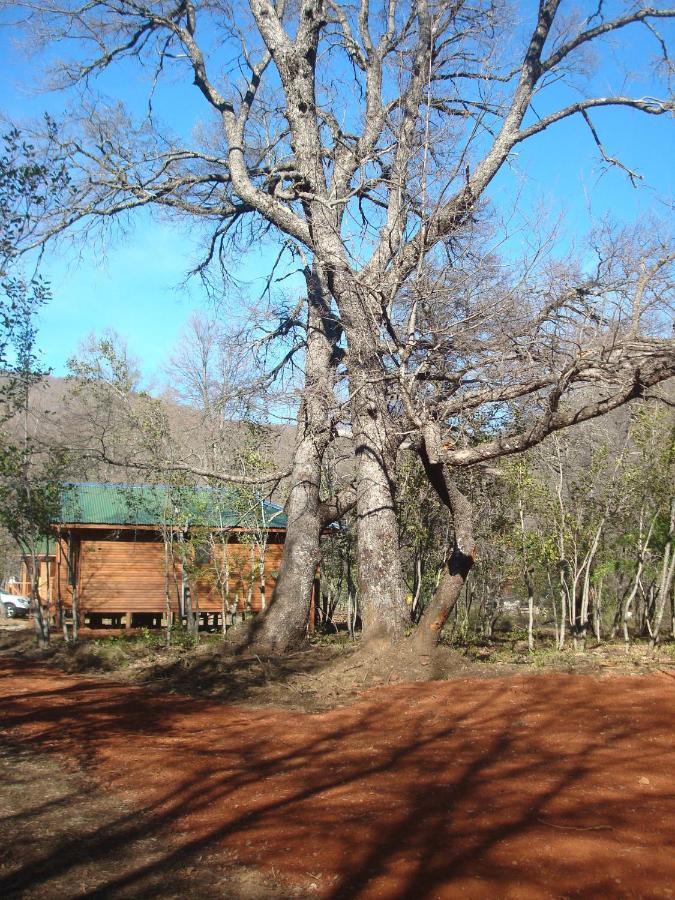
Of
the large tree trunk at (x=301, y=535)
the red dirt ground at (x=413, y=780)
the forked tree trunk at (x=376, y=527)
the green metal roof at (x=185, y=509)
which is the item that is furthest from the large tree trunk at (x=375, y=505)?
the green metal roof at (x=185, y=509)

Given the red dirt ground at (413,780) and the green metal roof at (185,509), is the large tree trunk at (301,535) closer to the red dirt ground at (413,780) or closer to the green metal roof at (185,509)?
the green metal roof at (185,509)

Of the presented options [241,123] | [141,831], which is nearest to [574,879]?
[141,831]

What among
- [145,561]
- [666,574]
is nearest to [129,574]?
[145,561]

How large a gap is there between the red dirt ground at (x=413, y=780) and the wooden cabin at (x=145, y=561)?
8375 millimetres

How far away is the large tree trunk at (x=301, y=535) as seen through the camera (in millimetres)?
12648

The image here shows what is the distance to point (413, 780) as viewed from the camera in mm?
5840

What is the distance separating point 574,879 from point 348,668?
274 inches

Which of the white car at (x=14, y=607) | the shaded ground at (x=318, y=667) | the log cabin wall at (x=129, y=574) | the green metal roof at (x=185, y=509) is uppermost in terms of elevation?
the green metal roof at (x=185, y=509)

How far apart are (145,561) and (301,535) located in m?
9.57

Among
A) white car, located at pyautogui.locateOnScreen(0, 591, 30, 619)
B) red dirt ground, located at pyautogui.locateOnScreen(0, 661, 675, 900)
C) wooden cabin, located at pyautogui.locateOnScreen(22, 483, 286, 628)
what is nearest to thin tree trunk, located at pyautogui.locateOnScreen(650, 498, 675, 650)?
red dirt ground, located at pyautogui.locateOnScreen(0, 661, 675, 900)

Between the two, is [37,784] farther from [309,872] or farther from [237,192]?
[237,192]

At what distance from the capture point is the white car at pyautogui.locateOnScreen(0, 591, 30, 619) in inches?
1187

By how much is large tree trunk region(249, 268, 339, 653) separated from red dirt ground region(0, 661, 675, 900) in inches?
121

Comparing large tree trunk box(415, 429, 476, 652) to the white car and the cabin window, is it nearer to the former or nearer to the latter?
the cabin window
